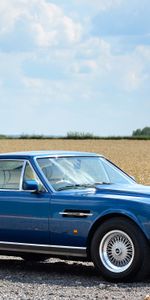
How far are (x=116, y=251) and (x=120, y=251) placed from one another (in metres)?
0.06

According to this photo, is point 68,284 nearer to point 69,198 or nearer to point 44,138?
point 69,198

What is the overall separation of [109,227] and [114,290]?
29.1 inches

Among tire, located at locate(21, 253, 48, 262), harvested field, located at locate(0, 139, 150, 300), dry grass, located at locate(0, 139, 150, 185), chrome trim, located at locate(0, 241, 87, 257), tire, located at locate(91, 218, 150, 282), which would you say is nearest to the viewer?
harvested field, located at locate(0, 139, 150, 300)

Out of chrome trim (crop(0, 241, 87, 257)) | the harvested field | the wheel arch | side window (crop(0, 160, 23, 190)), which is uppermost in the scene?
side window (crop(0, 160, 23, 190))

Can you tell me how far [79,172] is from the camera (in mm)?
9953

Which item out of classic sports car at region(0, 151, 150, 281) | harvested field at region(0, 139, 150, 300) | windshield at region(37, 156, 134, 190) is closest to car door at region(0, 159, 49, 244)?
classic sports car at region(0, 151, 150, 281)

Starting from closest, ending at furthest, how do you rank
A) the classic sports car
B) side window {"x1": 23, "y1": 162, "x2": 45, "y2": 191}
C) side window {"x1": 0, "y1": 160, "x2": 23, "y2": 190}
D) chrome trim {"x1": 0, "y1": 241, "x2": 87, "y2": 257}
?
the classic sports car
chrome trim {"x1": 0, "y1": 241, "x2": 87, "y2": 257}
side window {"x1": 23, "y1": 162, "x2": 45, "y2": 191}
side window {"x1": 0, "y1": 160, "x2": 23, "y2": 190}

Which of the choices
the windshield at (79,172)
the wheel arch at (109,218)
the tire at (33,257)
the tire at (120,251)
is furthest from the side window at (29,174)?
the tire at (120,251)

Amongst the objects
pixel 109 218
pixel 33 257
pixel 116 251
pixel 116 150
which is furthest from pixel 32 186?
pixel 116 150

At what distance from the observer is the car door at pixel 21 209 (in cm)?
938

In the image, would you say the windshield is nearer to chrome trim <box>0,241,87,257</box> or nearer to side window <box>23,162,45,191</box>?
side window <box>23,162,45,191</box>

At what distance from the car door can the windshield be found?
0.20m

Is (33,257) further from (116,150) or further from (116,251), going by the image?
(116,150)

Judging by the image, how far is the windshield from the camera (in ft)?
31.8
